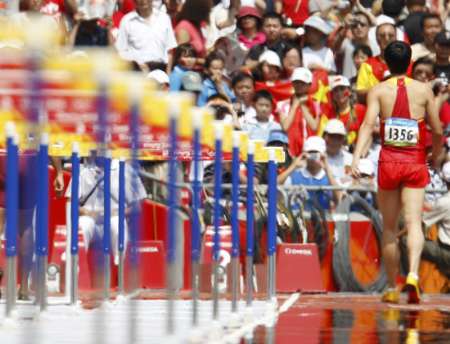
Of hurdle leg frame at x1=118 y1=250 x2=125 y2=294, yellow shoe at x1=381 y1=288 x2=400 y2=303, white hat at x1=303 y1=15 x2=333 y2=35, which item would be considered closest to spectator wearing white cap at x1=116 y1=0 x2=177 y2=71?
white hat at x1=303 y1=15 x2=333 y2=35

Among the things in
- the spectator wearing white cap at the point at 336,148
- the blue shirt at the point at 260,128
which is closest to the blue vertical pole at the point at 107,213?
the spectator wearing white cap at the point at 336,148

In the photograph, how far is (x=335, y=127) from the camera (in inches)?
834

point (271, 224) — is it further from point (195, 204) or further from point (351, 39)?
point (351, 39)

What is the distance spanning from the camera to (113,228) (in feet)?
58.7

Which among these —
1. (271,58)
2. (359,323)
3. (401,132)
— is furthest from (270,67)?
(359,323)

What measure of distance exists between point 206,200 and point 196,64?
171 inches

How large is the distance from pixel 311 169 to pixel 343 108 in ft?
6.15

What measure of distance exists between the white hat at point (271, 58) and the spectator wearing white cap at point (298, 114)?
0.43 meters

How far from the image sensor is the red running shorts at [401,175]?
1730 centimetres

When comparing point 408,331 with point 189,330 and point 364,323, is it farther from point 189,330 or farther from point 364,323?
point 189,330

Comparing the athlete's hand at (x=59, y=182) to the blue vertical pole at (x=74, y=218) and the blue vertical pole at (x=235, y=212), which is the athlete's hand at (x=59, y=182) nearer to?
the blue vertical pole at (x=74, y=218)

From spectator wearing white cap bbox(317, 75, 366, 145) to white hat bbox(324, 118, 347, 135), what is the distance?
0.97 metres

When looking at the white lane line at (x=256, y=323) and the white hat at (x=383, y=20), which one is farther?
the white hat at (x=383, y=20)

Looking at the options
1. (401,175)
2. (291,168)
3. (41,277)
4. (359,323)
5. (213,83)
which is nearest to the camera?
(41,277)
